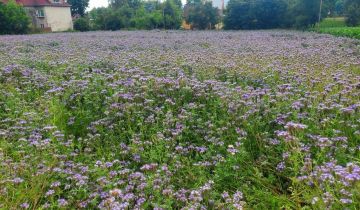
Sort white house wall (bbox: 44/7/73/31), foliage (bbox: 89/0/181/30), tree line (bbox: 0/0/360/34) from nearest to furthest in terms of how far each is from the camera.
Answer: tree line (bbox: 0/0/360/34) → foliage (bbox: 89/0/181/30) → white house wall (bbox: 44/7/73/31)

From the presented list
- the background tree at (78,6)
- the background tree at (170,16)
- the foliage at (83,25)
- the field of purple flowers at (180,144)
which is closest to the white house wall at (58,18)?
the foliage at (83,25)

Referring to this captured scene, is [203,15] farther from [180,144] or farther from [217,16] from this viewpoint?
[180,144]

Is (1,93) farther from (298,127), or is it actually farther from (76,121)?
(298,127)

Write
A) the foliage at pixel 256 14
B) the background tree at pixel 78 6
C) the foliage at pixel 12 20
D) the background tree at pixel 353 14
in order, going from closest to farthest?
the background tree at pixel 353 14 → the foliage at pixel 12 20 → the foliage at pixel 256 14 → the background tree at pixel 78 6

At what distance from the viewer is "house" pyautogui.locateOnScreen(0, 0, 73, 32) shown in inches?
1790

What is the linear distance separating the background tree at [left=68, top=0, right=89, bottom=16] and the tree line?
2054 cm

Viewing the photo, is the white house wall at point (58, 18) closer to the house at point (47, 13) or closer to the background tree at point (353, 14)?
the house at point (47, 13)

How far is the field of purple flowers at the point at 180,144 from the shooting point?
10.1ft

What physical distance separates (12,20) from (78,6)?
30.2m

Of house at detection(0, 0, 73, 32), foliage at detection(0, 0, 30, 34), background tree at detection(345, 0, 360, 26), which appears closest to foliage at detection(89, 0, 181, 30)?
house at detection(0, 0, 73, 32)

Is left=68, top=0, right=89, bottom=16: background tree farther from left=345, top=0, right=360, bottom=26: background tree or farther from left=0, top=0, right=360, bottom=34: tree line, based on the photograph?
left=345, top=0, right=360, bottom=26: background tree

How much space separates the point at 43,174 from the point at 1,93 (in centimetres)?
320

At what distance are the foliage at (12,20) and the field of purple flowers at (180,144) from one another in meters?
30.7

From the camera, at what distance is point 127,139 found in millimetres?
4770
